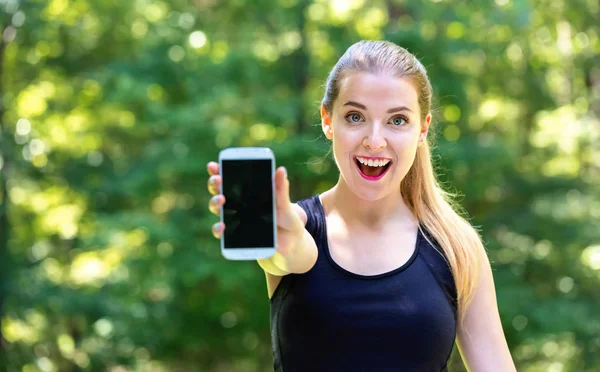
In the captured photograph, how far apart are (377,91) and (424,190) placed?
33 cm

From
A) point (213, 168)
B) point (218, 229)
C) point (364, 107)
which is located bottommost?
point (218, 229)

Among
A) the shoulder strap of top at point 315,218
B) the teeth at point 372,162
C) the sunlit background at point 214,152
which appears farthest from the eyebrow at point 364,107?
the sunlit background at point 214,152

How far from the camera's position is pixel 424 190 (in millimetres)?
2076

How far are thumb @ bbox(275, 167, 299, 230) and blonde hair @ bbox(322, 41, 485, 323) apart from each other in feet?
1.43

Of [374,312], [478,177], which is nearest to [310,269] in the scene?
[374,312]

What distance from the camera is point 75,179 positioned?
865 cm

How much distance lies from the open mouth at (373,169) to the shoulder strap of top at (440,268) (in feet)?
0.66

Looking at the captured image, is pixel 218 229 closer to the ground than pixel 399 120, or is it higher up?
closer to the ground

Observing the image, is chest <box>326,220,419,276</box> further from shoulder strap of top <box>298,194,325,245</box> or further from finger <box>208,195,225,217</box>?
finger <box>208,195,225,217</box>

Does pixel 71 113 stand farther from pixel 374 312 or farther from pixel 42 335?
pixel 374 312

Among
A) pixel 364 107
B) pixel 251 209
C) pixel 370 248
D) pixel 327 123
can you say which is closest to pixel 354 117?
pixel 364 107

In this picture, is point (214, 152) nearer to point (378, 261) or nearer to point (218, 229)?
point (378, 261)

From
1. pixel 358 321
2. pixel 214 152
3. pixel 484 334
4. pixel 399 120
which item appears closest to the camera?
pixel 358 321

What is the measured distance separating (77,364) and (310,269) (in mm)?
7557
